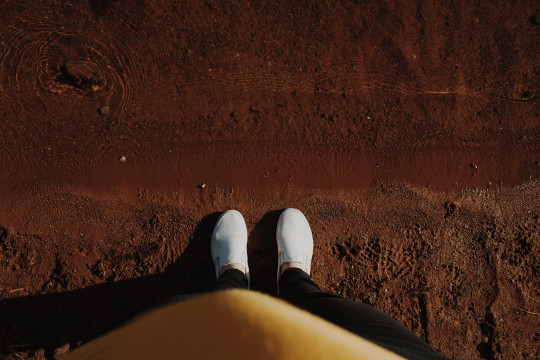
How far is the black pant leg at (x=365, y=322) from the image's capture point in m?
1.50

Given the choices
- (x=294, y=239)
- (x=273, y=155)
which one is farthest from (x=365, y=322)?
(x=273, y=155)

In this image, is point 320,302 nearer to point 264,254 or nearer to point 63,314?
point 264,254

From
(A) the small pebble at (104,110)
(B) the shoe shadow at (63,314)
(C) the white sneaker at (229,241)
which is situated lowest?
(B) the shoe shadow at (63,314)

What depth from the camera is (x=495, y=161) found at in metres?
2.49

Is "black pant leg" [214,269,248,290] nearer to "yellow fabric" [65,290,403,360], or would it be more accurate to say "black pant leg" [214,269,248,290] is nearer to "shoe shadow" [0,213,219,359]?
"shoe shadow" [0,213,219,359]

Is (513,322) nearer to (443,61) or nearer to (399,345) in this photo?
(399,345)

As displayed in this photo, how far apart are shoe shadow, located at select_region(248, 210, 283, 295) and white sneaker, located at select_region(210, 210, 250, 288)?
0.10 m

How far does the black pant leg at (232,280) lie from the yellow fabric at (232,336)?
2.67 ft

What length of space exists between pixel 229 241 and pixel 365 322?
39.1 inches

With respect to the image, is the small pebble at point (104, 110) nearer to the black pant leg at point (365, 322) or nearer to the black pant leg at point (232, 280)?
the black pant leg at point (232, 280)

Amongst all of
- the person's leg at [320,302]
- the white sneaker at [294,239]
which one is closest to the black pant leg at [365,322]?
the person's leg at [320,302]

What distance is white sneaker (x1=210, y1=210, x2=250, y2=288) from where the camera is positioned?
2.21 metres

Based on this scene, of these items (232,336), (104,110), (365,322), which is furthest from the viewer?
(104,110)

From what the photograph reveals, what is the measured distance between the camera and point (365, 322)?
1624 mm
